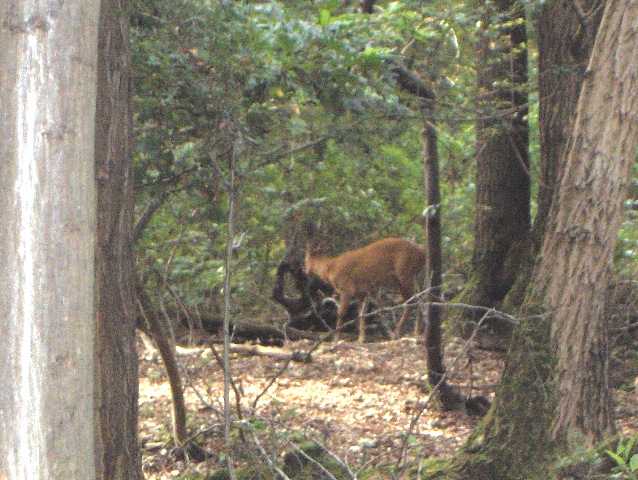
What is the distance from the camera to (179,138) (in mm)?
5051

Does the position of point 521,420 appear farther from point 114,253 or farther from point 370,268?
point 370,268

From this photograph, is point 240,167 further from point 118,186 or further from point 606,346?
point 606,346

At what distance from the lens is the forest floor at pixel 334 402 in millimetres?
6273

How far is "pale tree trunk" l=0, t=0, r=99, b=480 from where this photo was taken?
7.38ft

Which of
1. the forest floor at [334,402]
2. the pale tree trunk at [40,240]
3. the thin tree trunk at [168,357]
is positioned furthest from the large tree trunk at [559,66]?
the pale tree trunk at [40,240]

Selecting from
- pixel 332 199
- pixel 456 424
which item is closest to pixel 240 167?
pixel 456 424

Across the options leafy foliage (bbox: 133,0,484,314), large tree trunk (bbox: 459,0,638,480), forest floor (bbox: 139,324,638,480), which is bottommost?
forest floor (bbox: 139,324,638,480)

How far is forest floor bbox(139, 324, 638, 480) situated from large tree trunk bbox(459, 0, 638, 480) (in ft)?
2.02

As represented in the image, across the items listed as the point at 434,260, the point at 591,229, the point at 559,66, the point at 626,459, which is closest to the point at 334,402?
the point at 434,260

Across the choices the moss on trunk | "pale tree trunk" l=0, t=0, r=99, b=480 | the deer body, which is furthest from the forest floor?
"pale tree trunk" l=0, t=0, r=99, b=480

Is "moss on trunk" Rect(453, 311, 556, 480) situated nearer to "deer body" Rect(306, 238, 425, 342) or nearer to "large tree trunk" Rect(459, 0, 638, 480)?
"large tree trunk" Rect(459, 0, 638, 480)

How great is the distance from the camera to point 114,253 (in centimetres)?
418

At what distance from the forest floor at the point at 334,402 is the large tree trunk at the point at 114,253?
70 cm

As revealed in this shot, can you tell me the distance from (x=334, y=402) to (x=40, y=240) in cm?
595
